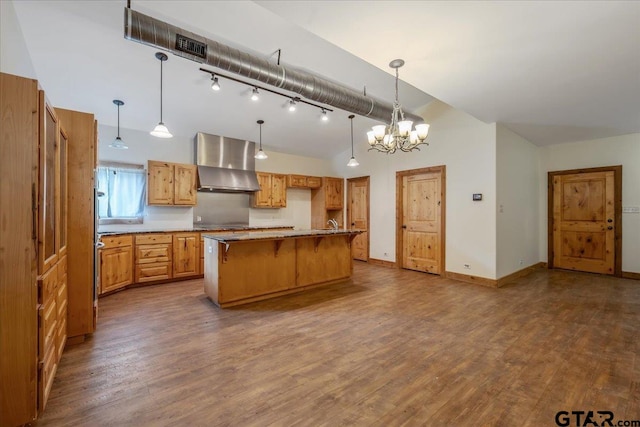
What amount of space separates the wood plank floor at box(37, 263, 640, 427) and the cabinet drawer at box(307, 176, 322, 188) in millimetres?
3724

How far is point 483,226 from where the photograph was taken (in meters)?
4.88

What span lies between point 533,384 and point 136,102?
580 cm

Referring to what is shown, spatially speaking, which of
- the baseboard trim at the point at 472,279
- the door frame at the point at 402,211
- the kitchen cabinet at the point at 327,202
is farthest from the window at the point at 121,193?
the baseboard trim at the point at 472,279

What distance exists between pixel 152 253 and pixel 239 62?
11.5ft

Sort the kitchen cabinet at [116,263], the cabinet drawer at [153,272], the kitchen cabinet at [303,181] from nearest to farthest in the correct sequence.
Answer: the kitchen cabinet at [116,263] < the cabinet drawer at [153,272] < the kitchen cabinet at [303,181]

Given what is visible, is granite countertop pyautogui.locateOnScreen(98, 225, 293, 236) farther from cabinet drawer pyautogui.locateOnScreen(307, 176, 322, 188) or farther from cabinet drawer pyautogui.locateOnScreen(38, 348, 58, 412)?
cabinet drawer pyautogui.locateOnScreen(38, 348, 58, 412)

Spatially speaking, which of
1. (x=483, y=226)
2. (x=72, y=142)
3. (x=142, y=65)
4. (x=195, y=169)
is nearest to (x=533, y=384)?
(x=483, y=226)

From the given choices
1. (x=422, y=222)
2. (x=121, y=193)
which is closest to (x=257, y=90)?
(x=121, y=193)

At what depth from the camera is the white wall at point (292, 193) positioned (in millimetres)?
6713

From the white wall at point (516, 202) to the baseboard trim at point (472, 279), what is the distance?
0.19 m

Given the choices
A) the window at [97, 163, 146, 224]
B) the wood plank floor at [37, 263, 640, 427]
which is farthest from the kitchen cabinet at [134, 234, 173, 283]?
the wood plank floor at [37, 263, 640, 427]

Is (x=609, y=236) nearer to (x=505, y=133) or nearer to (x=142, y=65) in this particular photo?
(x=505, y=133)

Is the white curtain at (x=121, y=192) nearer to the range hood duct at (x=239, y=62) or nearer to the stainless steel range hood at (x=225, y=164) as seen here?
the stainless steel range hood at (x=225, y=164)

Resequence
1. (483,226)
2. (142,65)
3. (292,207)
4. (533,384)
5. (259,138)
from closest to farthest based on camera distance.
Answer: (533,384) → (142,65) → (483,226) → (259,138) → (292,207)
